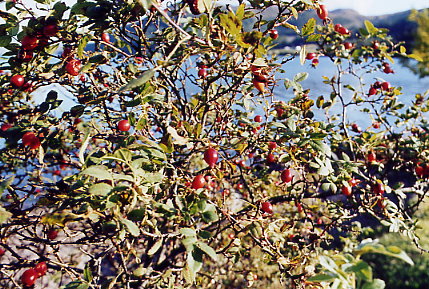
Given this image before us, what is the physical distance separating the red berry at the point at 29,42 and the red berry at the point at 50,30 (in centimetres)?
6

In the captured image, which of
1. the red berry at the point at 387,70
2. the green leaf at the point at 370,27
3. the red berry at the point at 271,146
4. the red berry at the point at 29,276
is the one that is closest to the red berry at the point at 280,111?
the red berry at the point at 271,146

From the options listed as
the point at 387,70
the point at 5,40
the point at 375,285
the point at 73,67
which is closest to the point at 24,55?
the point at 5,40

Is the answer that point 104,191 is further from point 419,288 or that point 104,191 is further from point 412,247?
point 412,247

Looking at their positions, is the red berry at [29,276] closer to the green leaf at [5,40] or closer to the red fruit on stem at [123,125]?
the red fruit on stem at [123,125]

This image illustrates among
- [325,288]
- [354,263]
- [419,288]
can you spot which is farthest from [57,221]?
→ [419,288]

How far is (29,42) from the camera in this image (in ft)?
4.16

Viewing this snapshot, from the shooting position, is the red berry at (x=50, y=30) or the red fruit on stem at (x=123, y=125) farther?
the red fruit on stem at (x=123, y=125)

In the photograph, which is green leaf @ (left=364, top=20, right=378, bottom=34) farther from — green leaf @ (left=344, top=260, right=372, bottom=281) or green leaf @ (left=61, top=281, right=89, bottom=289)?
green leaf @ (left=61, top=281, right=89, bottom=289)

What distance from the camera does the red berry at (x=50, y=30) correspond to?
123 centimetres

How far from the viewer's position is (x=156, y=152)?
40.9 inches

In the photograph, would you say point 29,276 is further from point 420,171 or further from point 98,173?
point 420,171

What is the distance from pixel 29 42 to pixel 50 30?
118 millimetres

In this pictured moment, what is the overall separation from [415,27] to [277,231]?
20305 millimetres

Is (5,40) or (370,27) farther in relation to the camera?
(370,27)
